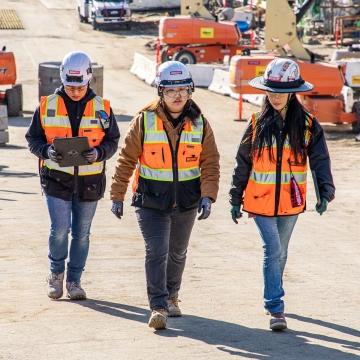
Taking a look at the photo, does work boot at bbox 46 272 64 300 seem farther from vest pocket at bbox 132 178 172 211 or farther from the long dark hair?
the long dark hair

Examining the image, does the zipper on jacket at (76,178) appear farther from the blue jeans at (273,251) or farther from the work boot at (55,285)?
the blue jeans at (273,251)

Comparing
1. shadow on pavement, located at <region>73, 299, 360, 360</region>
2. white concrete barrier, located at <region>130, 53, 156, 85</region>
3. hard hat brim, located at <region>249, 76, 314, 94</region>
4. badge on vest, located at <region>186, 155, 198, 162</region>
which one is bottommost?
white concrete barrier, located at <region>130, 53, 156, 85</region>

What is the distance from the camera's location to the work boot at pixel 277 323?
8312 mm

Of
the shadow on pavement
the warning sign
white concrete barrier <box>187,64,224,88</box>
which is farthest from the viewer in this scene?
the warning sign

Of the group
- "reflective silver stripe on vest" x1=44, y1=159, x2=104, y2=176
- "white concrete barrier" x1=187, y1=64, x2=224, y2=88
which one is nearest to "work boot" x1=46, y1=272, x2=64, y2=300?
"reflective silver stripe on vest" x1=44, y1=159, x2=104, y2=176

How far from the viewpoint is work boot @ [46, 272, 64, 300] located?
9336mm

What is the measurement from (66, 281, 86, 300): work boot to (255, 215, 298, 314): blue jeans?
5.13 ft

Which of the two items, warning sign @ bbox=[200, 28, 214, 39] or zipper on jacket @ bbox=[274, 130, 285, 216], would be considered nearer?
zipper on jacket @ bbox=[274, 130, 285, 216]

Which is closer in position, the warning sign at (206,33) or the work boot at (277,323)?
the work boot at (277,323)

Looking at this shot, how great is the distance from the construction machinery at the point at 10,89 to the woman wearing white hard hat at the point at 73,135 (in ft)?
58.3

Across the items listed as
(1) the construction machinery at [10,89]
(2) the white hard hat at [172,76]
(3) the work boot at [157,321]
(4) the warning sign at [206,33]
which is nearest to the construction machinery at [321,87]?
(1) the construction machinery at [10,89]

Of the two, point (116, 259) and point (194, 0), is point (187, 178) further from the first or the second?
point (194, 0)

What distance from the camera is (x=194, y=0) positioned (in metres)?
37.4

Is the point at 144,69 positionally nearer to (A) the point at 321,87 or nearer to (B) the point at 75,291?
(A) the point at 321,87
